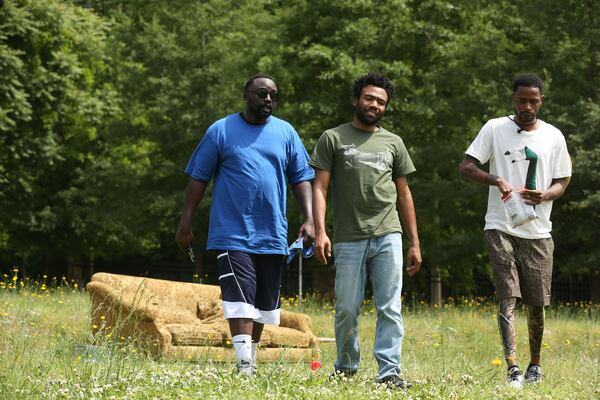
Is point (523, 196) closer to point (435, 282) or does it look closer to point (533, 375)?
point (533, 375)

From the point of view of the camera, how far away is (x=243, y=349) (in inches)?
267

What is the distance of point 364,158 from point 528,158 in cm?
137

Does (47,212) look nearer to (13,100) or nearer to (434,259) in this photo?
(13,100)

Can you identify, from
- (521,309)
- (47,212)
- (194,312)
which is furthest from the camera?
(47,212)

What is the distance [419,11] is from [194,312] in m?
16.8

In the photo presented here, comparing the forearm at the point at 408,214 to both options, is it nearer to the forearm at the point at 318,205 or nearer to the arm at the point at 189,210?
the forearm at the point at 318,205

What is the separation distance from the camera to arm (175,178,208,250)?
23.0 feet

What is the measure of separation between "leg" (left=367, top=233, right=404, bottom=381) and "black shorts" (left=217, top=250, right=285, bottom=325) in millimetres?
680

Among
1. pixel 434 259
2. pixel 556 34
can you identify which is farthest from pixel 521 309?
pixel 556 34

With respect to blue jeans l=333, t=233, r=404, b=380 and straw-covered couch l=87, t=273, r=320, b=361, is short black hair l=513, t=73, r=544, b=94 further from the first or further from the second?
straw-covered couch l=87, t=273, r=320, b=361

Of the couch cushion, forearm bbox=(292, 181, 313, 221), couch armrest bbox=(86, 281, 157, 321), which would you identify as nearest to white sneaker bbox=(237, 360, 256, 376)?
forearm bbox=(292, 181, 313, 221)

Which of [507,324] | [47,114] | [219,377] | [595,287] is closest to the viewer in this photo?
[219,377]

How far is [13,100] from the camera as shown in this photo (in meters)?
25.8

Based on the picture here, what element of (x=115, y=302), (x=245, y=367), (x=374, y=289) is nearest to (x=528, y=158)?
(x=374, y=289)
